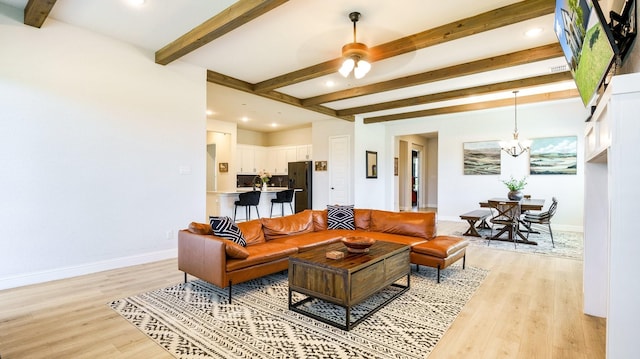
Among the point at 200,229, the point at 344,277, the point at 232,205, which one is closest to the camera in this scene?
the point at 344,277

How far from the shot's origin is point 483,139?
767 cm

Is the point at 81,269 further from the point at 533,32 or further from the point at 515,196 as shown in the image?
the point at 515,196

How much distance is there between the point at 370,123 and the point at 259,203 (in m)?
3.86

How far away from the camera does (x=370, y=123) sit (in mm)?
8586

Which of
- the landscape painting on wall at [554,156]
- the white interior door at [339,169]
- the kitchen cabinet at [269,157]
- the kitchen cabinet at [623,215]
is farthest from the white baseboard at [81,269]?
the landscape painting on wall at [554,156]

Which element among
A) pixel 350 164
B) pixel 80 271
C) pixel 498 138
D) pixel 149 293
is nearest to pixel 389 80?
pixel 350 164

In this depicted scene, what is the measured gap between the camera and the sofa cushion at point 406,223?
13.2 ft

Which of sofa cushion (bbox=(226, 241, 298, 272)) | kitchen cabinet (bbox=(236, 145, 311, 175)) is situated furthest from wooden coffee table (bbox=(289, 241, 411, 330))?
kitchen cabinet (bbox=(236, 145, 311, 175))

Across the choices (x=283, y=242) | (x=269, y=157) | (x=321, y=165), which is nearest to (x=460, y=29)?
(x=283, y=242)

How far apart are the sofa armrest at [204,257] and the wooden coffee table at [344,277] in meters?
0.67

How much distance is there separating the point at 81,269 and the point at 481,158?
8.22 m

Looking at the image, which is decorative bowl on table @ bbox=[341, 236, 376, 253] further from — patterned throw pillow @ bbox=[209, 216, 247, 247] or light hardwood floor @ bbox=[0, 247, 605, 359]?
patterned throw pillow @ bbox=[209, 216, 247, 247]

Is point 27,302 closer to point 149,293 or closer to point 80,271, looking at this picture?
point 80,271

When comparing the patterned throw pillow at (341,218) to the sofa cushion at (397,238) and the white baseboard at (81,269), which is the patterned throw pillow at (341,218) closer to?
the sofa cushion at (397,238)
